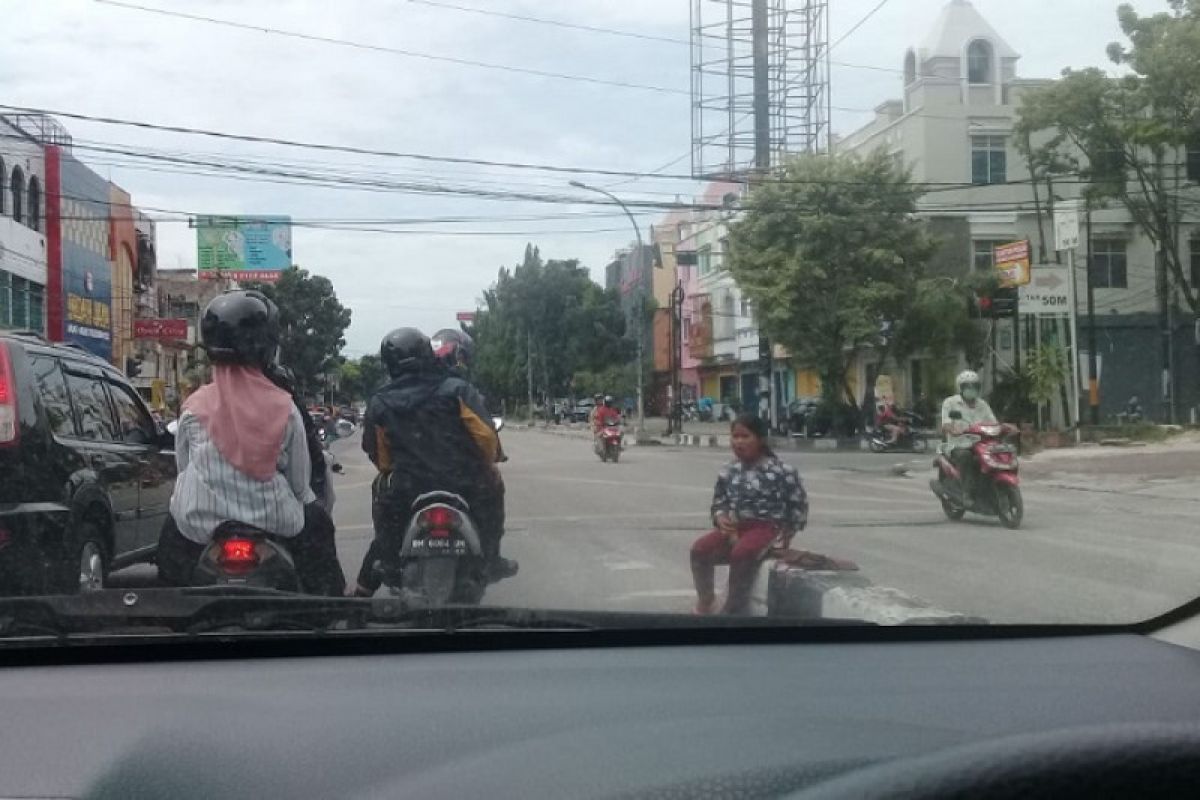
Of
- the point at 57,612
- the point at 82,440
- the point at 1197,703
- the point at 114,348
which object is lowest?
the point at 1197,703

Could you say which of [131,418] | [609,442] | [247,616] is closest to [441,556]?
[247,616]

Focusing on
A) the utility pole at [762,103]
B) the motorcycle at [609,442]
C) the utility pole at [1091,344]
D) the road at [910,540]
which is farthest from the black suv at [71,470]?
the motorcycle at [609,442]

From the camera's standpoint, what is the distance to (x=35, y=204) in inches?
246

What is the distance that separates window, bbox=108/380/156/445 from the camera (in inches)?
237

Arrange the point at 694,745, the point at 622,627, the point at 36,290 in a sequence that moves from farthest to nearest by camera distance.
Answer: the point at 36,290 → the point at 622,627 → the point at 694,745

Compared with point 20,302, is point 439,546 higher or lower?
lower

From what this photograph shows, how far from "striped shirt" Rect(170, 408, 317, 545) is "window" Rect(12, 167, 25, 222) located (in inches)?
81.9

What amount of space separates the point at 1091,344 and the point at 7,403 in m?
4.52

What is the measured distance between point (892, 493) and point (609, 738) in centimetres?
552

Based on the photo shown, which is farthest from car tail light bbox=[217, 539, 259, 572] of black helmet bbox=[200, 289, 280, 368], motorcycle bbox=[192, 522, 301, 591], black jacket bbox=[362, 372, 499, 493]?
black jacket bbox=[362, 372, 499, 493]

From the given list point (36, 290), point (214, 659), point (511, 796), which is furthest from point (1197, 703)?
point (36, 290)

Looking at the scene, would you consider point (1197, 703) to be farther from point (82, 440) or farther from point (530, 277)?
point (82, 440)

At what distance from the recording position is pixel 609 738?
235 cm

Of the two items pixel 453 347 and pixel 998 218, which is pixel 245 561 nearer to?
pixel 453 347
